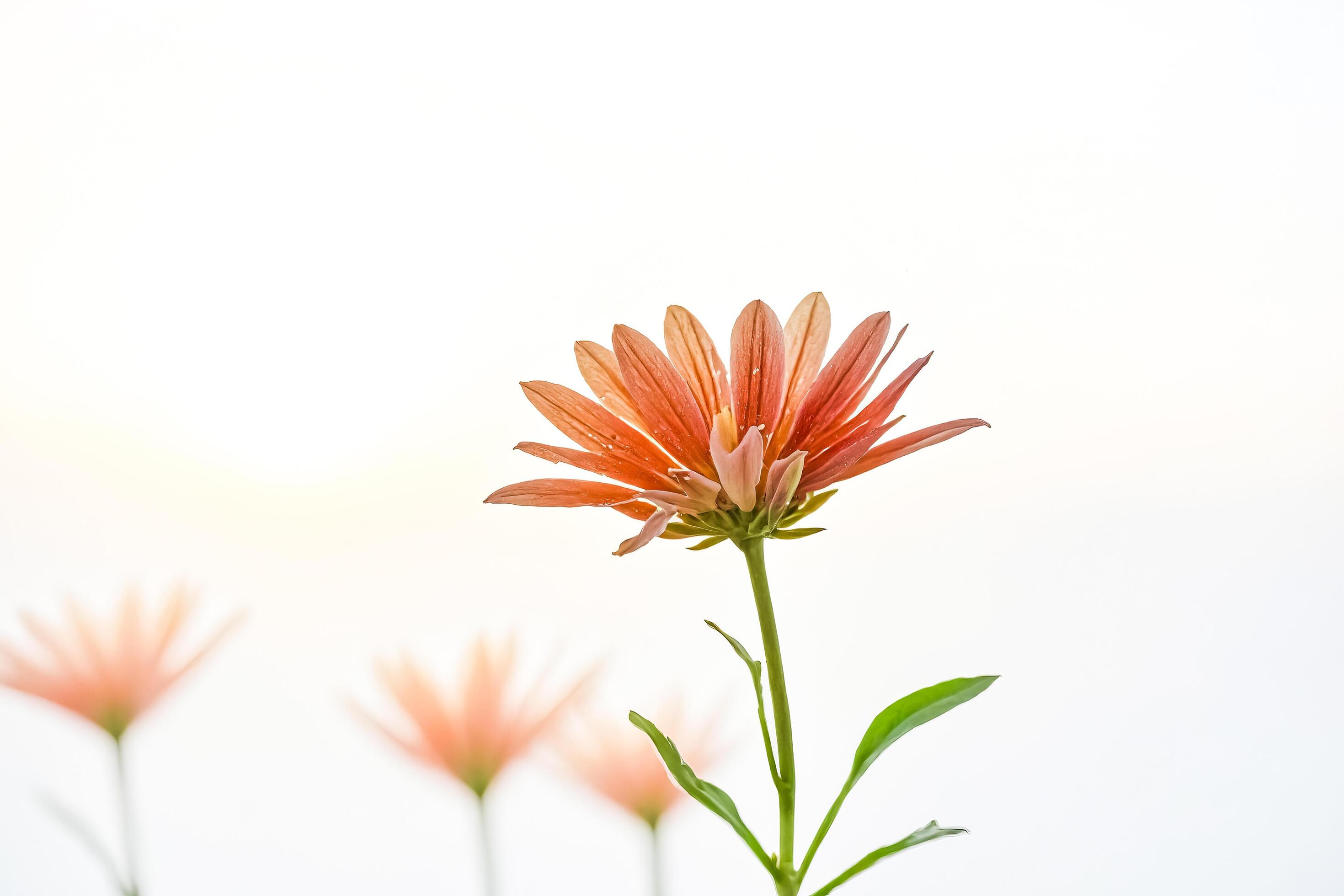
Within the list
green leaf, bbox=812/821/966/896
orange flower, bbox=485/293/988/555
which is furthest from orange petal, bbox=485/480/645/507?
green leaf, bbox=812/821/966/896

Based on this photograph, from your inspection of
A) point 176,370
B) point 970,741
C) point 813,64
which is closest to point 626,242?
point 813,64

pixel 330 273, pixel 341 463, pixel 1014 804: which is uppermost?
pixel 330 273

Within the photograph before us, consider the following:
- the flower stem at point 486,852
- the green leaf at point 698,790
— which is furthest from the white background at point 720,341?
the green leaf at point 698,790

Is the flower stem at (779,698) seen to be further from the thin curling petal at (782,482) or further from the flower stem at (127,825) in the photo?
the flower stem at (127,825)

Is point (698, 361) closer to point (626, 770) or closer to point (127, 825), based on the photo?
point (626, 770)

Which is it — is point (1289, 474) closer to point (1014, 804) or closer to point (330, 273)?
point (1014, 804)

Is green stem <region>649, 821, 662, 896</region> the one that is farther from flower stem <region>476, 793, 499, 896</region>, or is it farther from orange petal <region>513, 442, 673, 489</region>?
orange petal <region>513, 442, 673, 489</region>

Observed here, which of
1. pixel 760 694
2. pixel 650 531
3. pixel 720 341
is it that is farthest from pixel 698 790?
pixel 720 341
